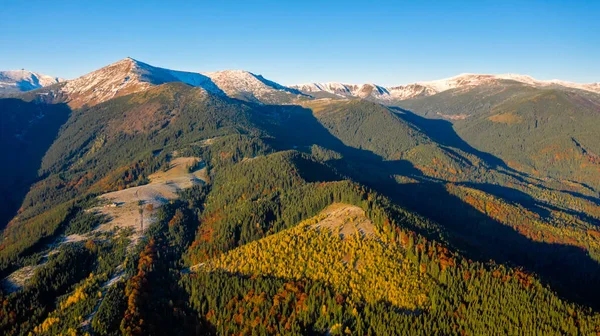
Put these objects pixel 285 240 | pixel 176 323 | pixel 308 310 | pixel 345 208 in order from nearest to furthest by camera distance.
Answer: pixel 308 310 < pixel 176 323 < pixel 285 240 < pixel 345 208

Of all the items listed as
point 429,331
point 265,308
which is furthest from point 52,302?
point 429,331

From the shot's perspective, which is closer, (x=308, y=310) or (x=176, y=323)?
(x=308, y=310)

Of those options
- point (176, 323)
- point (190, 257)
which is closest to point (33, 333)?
point (176, 323)

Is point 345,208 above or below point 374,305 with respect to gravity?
above

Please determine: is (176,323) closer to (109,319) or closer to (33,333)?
(109,319)

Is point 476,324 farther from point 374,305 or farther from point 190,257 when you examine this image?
point 190,257

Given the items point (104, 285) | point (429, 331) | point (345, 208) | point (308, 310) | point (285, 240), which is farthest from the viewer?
point (345, 208)

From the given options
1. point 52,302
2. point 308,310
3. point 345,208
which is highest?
point 345,208

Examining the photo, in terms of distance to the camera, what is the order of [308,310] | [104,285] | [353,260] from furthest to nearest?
[104,285]
[353,260]
[308,310]

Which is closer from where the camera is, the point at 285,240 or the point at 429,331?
the point at 429,331
